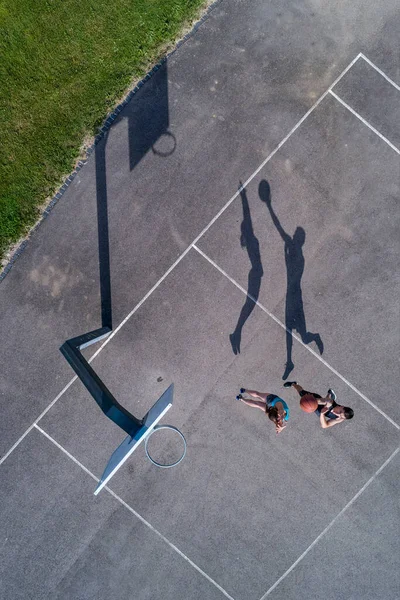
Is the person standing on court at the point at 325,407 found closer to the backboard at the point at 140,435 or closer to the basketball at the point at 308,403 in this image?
the basketball at the point at 308,403

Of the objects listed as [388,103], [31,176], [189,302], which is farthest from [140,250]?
[388,103]

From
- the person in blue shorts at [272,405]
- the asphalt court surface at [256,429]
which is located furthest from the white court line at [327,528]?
the person in blue shorts at [272,405]

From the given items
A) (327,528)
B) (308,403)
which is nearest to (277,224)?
(308,403)

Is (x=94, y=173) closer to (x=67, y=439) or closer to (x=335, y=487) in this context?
(x=67, y=439)

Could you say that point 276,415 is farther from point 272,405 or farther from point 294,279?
point 294,279

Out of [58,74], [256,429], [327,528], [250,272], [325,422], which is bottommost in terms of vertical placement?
[327,528]

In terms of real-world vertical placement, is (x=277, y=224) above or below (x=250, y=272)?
above
